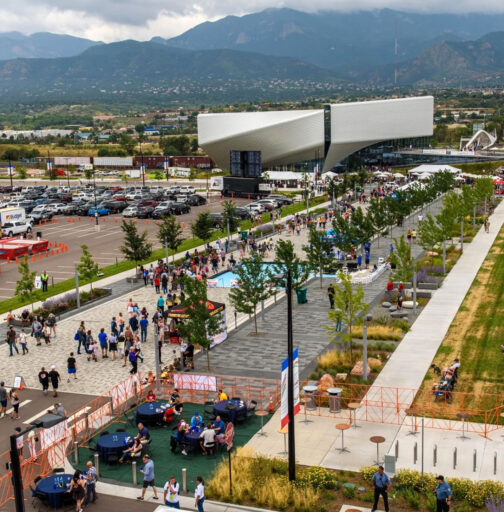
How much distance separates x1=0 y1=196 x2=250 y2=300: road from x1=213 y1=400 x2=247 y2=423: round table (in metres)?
21.8

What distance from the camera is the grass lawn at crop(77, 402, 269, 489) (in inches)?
667

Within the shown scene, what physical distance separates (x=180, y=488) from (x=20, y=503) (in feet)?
17.9

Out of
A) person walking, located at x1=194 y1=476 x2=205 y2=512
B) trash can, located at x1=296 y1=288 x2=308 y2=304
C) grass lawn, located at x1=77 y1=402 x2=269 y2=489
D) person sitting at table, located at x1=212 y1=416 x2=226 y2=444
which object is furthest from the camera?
trash can, located at x1=296 y1=288 x2=308 y2=304

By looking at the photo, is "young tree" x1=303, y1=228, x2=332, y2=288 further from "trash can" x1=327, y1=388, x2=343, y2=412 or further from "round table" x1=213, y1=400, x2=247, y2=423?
"round table" x1=213, y1=400, x2=247, y2=423

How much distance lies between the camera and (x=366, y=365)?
2222 centimetres

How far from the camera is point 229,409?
19.3m

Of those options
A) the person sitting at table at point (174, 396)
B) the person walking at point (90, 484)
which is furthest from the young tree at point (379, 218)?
the person walking at point (90, 484)

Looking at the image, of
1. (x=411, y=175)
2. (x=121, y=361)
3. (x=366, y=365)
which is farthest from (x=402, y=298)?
(x=411, y=175)

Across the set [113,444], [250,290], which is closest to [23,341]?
[250,290]

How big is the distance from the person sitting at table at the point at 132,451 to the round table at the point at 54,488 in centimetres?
187

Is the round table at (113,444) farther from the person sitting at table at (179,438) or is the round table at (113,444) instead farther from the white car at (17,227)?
the white car at (17,227)

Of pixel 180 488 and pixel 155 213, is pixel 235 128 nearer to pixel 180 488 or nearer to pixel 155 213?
pixel 155 213

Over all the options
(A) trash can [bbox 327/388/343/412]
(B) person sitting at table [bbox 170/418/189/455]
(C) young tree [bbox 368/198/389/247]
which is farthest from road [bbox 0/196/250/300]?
(A) trash can [bbox 327/388/343/412]

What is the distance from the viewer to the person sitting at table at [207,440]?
17.8 m
